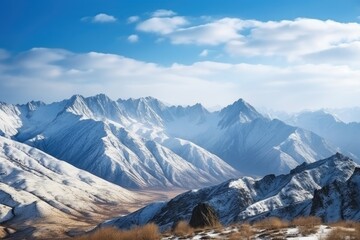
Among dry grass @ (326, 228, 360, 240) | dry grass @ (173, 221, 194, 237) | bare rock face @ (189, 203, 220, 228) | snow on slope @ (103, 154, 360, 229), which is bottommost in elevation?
snow on slope @ (103, 154, 360, 229)

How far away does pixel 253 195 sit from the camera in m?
162

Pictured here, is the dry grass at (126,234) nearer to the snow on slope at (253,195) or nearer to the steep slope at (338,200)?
the steep slope at (338,200)

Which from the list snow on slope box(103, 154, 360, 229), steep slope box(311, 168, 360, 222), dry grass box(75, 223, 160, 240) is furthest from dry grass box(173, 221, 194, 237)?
snow on slope box(103, 154, 360, 229)

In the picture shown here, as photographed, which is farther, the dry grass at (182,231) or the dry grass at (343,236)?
the dry grass at (182,231)

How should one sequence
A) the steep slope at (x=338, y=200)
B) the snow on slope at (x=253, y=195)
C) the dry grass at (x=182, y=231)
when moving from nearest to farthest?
the dry grass at (x=182, y=231) < the steep slope at (x=338, y=200) < the snow on slope at (x=253, y=195)

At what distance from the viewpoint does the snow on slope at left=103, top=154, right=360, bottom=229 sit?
143m

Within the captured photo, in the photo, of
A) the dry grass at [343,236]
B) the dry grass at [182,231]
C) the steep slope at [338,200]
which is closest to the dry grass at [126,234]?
the dry grass at [182,231]

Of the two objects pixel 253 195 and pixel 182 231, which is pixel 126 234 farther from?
pixel 253 195

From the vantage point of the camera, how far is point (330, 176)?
164750mm

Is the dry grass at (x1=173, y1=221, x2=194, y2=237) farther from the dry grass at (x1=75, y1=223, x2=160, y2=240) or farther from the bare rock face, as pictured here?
the bare rock face

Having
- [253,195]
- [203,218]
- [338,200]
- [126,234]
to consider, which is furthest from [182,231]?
[253,195]

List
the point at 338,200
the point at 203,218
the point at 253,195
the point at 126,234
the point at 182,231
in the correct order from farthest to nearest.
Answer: the point at 253,195, the point at 338,200, the point at 203,218, the point at 182,231, the point at 126,234

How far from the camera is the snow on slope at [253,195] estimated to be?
468 feet

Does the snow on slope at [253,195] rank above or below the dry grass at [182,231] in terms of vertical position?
below
